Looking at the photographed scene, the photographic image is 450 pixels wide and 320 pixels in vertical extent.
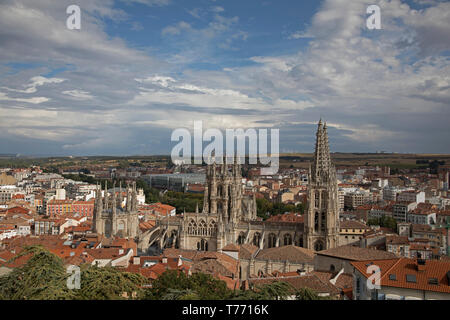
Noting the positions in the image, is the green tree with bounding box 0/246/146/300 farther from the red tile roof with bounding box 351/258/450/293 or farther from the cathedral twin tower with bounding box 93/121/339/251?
the cathedral twin tower with bounding box 93/121/339/251

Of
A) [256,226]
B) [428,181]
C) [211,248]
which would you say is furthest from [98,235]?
[428,181]

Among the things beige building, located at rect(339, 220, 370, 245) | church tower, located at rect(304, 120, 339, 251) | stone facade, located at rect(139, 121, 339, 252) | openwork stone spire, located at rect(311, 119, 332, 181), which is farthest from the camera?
beige building, located at rect(339, 220, 370, 245)

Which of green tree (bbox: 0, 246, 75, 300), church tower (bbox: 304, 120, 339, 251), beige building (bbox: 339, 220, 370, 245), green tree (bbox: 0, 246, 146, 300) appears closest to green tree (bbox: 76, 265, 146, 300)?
green tree (bbox: 0, 246, 146, 300)

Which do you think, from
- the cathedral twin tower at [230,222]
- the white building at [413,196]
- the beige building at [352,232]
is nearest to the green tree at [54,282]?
the cathedral twin tower at [230,222]

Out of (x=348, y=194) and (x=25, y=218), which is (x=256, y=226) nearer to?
(x=25, y=218)

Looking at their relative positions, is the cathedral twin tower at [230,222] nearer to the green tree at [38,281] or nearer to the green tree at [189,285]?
the green tree at [189,285]

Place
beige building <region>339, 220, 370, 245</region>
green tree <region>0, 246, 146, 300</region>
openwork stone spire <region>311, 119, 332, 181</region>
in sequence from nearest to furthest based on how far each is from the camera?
green tree <region>0, 246, 146, 300</region> < openwork stone spire <region>311, 119, 332, 181</region> < beige building <region>339, 220, 370, 245</region>

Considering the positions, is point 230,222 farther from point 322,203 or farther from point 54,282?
point 54,282

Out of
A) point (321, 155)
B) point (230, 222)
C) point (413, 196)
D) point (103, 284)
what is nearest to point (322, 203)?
point (321, 155)
